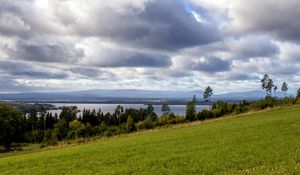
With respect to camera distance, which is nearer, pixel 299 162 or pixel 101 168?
pixel 299 162

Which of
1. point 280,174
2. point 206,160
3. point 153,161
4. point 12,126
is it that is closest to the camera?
point 280,174

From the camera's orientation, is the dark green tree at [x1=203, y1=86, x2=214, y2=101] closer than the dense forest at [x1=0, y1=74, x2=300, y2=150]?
No

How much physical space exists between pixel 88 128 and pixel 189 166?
383ft

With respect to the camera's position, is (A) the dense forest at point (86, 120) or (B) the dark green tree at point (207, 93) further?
(B) the dark green tree at point (207, 93)

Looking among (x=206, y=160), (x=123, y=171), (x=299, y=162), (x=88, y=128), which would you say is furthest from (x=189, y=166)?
(x=88, y=128)

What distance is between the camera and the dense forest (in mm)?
96519

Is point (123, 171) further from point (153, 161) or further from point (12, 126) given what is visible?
point (12, 126)

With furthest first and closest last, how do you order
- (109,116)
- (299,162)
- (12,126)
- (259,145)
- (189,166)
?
1. (109,116)
2. (12,126)
3. (259,145)
4. (189,166)
5. (299,162)

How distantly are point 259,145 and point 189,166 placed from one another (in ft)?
19.4

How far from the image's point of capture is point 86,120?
541 ft

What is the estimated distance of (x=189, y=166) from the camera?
51.8ft

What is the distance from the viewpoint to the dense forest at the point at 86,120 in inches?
3800

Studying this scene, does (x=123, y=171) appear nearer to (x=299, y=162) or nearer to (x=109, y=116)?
(x=299, y=162)

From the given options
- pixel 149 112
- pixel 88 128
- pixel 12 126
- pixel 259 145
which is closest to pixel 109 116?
pixel 149 112
